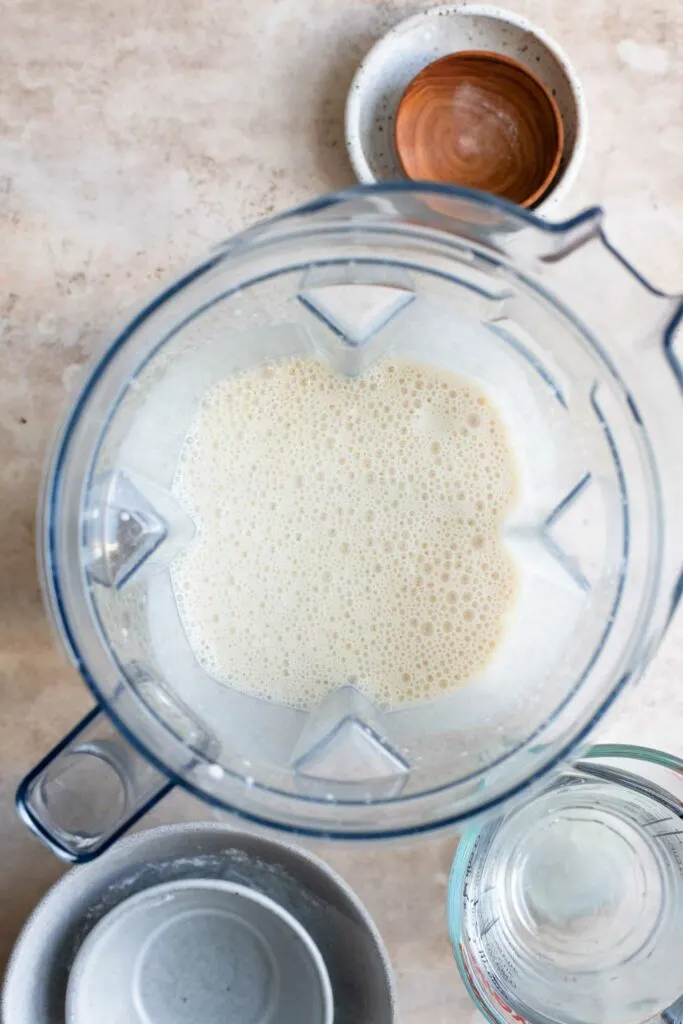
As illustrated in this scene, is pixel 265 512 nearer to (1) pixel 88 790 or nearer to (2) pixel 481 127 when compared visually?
(1) pixel 88 790

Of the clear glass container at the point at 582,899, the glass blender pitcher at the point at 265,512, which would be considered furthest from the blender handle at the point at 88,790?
the clear glass container at the point at 582,899

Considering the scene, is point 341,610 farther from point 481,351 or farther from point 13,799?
point 13,799

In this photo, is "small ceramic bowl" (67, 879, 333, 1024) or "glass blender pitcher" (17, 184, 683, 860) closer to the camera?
"glass blender pitcher" (17, 184, 683, 860)

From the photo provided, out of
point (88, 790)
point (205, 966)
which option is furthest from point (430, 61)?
point (205, 966)

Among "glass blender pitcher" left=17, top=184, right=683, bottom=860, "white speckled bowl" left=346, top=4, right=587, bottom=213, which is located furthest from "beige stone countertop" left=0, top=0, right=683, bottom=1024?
"glass blender pitcher" left=17, top=184, right=683, bottom=860

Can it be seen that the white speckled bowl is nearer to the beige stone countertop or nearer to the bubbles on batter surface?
the beige stone countertop
